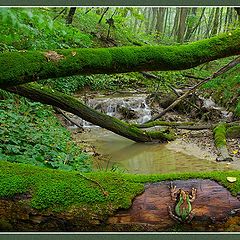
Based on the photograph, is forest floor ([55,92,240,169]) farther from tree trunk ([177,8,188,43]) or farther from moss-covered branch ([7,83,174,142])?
tree trunk ([177,8,188,43])

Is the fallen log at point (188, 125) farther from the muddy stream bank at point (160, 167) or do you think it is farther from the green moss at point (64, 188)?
the green moss at point (64, 188)

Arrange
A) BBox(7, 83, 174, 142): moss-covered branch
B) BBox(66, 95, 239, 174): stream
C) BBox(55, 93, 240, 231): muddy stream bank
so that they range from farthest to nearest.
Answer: BBox(66, 95, 239, 174): stream → BBox(7, 83, 174, 142): moss-covered branch → BBox(55, 93, 240, 231): muddy stream bank

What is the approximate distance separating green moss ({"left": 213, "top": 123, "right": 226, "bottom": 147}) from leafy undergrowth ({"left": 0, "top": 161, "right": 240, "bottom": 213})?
214 inches

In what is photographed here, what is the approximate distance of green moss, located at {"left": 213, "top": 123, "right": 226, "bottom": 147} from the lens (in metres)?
7.79

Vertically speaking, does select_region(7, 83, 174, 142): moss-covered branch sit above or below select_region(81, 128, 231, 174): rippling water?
above

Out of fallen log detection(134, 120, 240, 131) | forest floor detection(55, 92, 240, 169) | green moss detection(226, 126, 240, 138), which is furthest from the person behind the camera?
fallen log detection(134, 120, 240, 131)

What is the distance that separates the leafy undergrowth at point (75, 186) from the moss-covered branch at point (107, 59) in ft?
4.38

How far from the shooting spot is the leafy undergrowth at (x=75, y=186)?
231 centimetres

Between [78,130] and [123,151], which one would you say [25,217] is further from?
[78,130]

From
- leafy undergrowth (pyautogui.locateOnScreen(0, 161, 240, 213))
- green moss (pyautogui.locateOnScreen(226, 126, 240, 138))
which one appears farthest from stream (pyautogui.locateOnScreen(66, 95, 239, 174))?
leafy undergrowth (pyautogui.locateOnScreen(0, 161, 240, 213))

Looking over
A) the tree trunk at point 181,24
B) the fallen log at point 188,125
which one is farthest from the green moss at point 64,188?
the tree trunk at point 181,24

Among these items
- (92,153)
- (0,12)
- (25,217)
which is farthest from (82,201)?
(92,153)

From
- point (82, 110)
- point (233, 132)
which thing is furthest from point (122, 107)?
point (82, 110)

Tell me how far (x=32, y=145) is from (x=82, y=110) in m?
1.58
